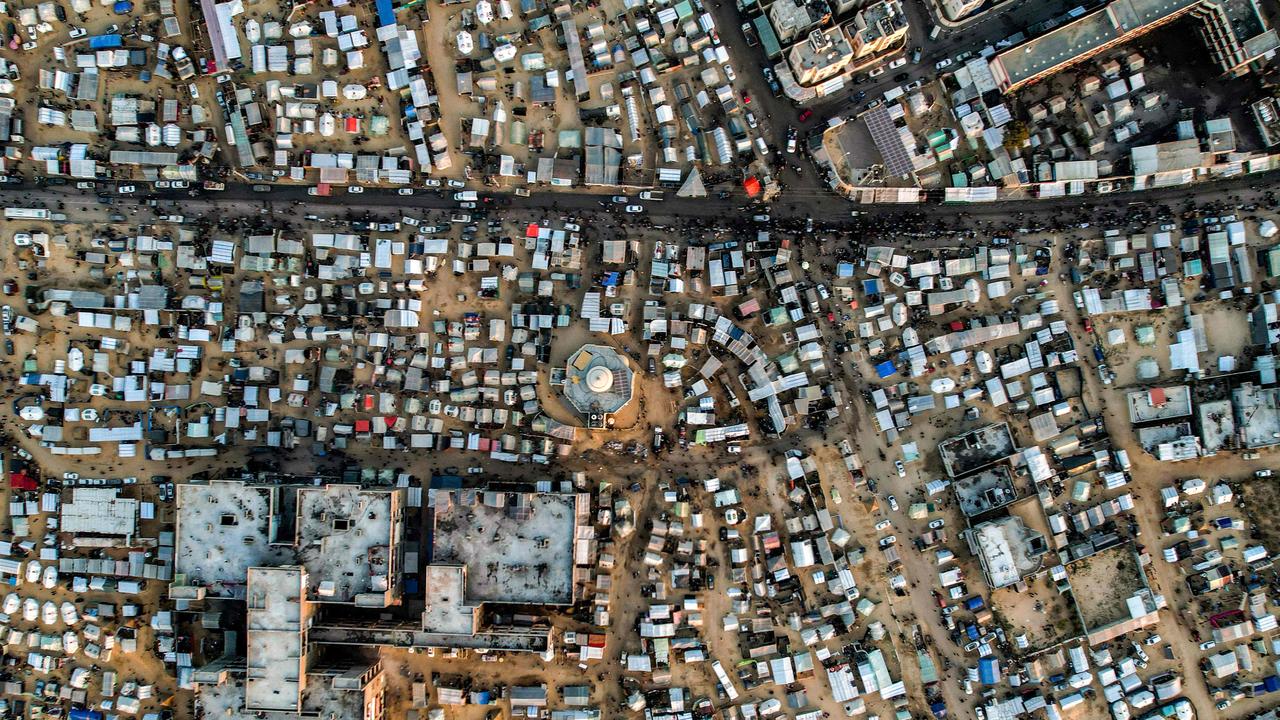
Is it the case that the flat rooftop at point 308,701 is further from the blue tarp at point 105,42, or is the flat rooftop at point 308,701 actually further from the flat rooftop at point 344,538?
the blue tarp at point 105,42

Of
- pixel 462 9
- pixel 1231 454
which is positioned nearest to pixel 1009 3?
pixel 1231 454

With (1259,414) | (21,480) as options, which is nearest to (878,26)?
(1259,414)

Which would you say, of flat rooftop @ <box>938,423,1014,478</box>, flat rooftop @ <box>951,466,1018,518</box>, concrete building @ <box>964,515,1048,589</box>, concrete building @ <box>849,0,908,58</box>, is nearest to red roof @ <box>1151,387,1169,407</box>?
flat rooftop @ <box>938,423,1014,478</box>

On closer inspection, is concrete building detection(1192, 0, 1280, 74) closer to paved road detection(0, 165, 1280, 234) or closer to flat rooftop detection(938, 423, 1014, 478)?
paved road detection(0, 165, 1280, 234)

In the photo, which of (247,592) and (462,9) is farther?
(462,9)

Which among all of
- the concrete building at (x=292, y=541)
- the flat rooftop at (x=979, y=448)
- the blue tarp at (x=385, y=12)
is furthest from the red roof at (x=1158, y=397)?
the blue tarp at (x=385, y=12)

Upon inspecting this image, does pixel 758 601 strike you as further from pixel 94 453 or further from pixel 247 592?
pixel 94 453
